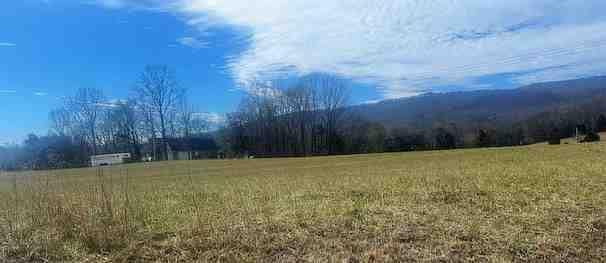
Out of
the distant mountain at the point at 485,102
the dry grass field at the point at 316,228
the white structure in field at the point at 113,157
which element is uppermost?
the distant mountain at the point at 485,102

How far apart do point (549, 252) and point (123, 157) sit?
7368 centimetres

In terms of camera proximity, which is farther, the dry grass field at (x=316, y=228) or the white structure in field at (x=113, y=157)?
the white structure in field at (x=113, y=157)

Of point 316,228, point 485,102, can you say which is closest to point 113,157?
point 316,228

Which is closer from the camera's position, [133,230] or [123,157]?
[133,230]

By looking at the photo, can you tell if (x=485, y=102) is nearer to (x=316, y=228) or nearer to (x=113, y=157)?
(x=113, y=157)

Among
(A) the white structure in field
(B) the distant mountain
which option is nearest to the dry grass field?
(A) the white structure in field

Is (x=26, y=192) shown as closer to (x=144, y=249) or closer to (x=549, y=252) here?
(x=144, y=249)

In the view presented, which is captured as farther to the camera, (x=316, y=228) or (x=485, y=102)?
(x=485, y=102)

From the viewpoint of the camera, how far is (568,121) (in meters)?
76.5

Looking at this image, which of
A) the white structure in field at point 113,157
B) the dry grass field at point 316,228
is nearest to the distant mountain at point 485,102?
the white structure in field at point 113,157

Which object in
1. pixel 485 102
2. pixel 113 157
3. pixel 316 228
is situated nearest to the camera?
pixel 316 228

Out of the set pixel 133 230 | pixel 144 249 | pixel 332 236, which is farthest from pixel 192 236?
pixel 332 236

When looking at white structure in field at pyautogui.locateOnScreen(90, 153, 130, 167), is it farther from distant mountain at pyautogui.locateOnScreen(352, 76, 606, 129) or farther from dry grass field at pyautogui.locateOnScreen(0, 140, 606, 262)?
distant mountain at pyautogui.locateOnScreen(352, 76, 606, 129)

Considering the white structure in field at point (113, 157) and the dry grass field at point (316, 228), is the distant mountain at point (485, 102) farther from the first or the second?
the dry grass field at point (316, 228)
